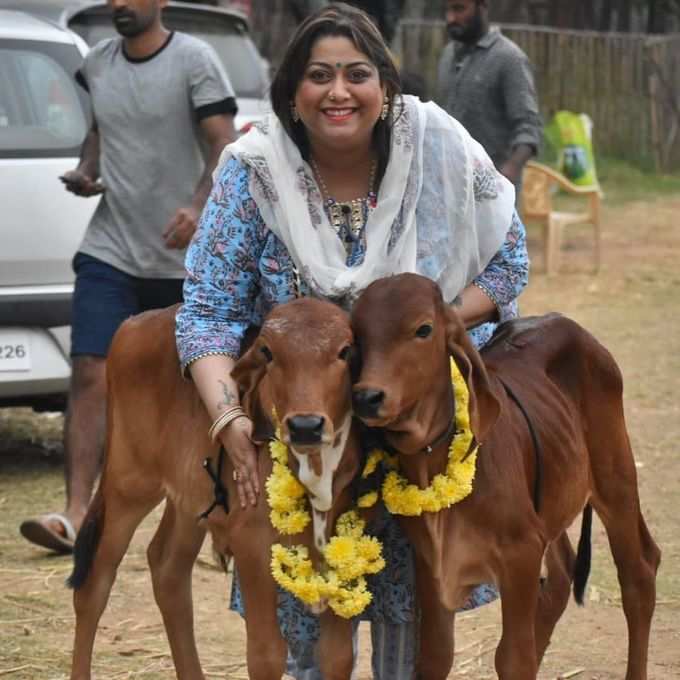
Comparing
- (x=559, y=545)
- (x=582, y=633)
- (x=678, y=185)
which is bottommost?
(x=678, y=185)

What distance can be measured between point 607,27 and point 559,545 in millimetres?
22130

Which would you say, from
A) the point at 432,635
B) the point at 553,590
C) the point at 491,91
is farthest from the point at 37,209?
the point at 432,635

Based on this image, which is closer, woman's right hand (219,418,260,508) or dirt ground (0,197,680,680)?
woman's right hand (219,418,260,508)

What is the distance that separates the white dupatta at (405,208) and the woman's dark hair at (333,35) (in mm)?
33

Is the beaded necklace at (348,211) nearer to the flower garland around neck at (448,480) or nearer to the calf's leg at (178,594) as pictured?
the flower garland around neck at (448,480)

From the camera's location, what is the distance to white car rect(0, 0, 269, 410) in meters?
7.02

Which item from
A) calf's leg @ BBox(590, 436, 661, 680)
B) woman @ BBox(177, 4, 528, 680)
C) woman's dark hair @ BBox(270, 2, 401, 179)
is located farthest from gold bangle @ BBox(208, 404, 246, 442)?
calf's leg @ BBox(590, 436, 661, 680)

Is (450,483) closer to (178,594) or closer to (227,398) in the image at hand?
(227,398)

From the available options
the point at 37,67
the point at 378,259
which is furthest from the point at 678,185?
the point at 378,259

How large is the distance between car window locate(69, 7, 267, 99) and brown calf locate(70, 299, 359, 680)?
5.44m

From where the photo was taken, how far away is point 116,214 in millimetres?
6348

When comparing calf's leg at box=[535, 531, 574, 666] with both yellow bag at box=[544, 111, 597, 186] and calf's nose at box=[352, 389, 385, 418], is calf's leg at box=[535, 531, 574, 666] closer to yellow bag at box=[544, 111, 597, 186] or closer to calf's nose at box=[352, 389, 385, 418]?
calf's nose at box=[352, 389, 385, 418]

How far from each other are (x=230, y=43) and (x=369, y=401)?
7035mm

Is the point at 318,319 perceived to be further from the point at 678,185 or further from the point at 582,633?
the point at 678,185
